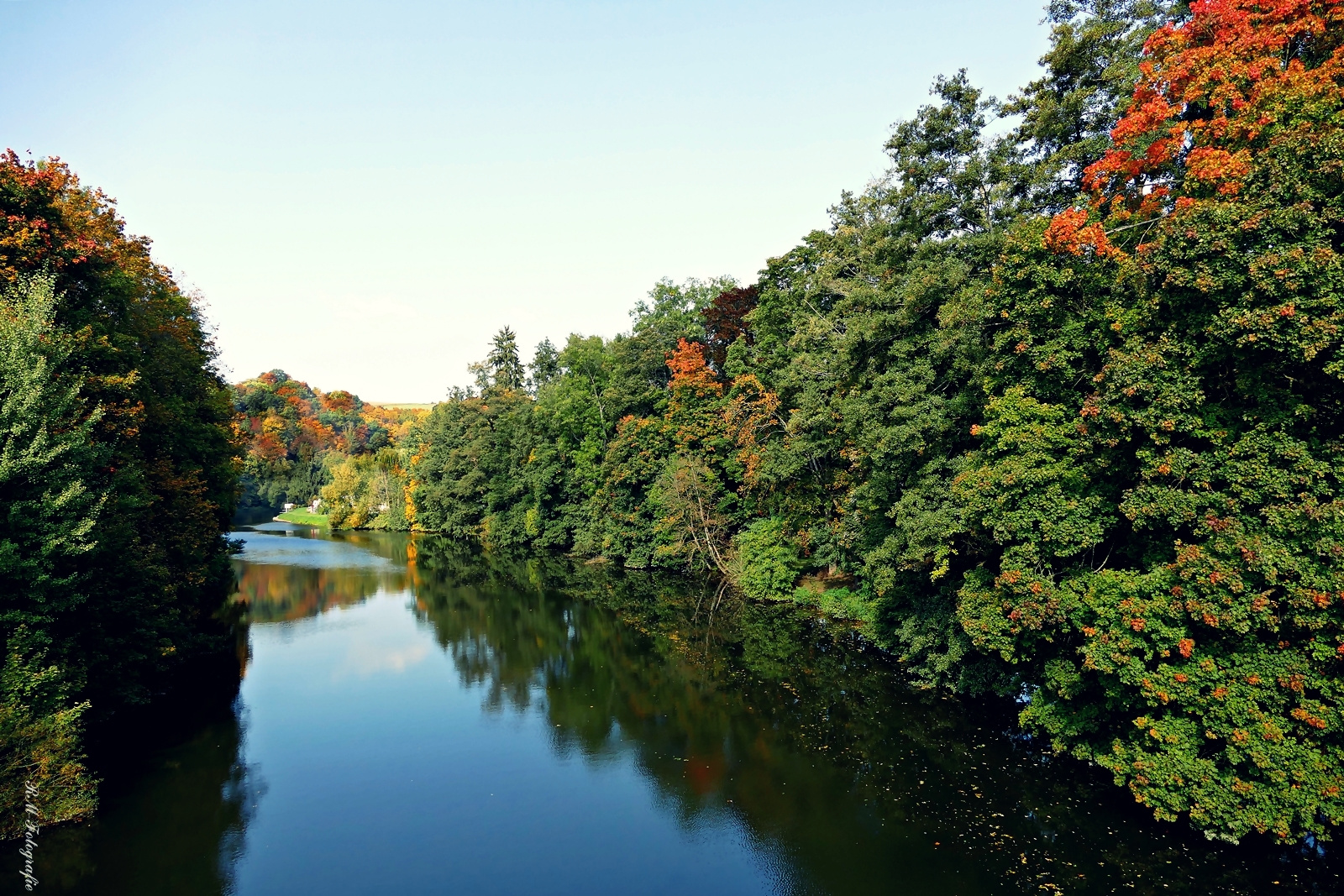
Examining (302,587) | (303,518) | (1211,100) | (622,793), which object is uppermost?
(1211,100)

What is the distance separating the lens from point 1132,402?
12719 millimetres

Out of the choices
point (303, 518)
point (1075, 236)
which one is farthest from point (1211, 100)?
point (303, 518)

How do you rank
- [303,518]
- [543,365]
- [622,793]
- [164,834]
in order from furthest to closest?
1. [303,518]
2. [543,365]
3. [622,793]
4. [164,834]

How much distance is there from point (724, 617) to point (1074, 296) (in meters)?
20.2

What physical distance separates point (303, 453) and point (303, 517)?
2136 cm

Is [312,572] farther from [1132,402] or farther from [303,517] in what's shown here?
[303,517]

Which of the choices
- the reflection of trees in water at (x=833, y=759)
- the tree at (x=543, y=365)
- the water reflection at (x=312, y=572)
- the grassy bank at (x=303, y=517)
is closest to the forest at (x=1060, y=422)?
the reflection of trees in water at (x=833, y=759)

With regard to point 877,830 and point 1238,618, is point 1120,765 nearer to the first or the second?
point 1238,618

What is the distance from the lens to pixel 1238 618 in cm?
1107

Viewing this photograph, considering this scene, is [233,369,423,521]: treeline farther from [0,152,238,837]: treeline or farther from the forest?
the forest

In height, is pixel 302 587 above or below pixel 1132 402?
below

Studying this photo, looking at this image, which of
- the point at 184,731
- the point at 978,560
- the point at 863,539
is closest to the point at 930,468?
the point at 978,560

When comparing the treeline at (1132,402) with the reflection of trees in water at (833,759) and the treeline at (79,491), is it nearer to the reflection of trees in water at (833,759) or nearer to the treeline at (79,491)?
the reflection of trees in water at (833,759)

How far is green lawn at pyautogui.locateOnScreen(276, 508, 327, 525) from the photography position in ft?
277
